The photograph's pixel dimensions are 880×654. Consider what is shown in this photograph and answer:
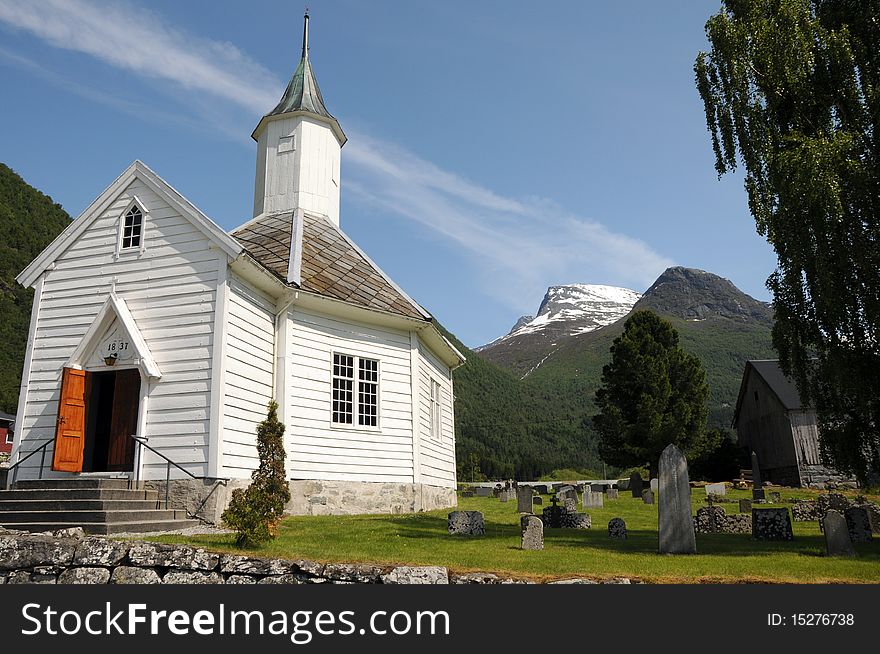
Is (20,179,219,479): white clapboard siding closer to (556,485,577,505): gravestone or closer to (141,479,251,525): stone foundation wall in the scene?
(141,479,251,525): stone foundation wall

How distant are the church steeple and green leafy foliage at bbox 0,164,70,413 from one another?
28.9 m

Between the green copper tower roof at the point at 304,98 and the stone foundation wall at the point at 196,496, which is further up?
the green copper tower roof at the point at 304,98

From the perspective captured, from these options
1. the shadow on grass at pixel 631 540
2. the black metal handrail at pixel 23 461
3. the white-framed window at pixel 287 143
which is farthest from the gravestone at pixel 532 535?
the white-framed window at pixel 287 143

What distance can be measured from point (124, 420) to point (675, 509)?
11.3 metres

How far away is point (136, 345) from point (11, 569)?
592cm

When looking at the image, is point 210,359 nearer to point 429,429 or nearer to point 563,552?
point 563,552

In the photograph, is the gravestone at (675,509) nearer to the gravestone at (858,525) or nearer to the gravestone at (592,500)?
the gravestone at (858,525)

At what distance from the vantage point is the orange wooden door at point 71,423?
13316mm

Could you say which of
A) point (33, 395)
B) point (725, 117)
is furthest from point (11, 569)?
point (725, 117)

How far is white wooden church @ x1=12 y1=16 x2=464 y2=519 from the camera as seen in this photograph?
13.4 metres

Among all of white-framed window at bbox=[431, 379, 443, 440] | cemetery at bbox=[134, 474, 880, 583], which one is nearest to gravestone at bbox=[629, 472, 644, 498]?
white-framed window at bbox=[431, 379, 443, 440]

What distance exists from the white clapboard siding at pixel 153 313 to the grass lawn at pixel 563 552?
3.12 meters

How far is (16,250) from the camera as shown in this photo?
2894 inches

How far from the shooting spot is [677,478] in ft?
35.3
